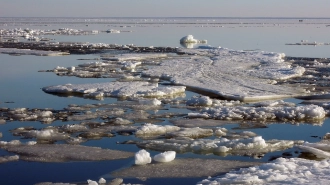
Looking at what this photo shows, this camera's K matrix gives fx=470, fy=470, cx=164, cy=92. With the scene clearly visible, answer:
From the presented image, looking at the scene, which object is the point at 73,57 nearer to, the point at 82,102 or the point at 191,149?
the point at 82,102

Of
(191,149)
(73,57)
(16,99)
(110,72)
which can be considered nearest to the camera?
(191,149)

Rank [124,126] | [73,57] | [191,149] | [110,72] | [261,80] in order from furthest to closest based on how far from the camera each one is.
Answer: [73,57], [110,72], [261,80], [124,126], [191,149]

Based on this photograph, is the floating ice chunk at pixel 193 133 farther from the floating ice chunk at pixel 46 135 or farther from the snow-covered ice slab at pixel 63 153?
the floating ice chunk at pixel 46 135

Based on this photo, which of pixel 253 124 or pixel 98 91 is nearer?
pixel 253 124

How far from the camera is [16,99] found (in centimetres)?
981

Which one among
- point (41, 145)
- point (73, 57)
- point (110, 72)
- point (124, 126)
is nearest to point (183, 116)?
point (124, 126)

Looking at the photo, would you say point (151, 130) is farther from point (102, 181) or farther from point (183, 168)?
point (102, 181)

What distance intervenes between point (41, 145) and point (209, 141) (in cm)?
230

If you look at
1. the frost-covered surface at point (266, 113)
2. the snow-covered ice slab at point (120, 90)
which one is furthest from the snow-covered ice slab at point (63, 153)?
the snow-covered ice slab at point (120, 90)

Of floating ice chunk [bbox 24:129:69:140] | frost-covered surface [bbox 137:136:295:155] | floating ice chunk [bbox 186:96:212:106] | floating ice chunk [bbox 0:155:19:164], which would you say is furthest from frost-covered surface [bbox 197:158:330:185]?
floating ice chunk [bbox 186:96:212:106]

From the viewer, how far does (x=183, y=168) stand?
5453 mm

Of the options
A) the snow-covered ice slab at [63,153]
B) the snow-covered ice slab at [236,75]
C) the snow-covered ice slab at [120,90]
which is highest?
the snow-covered ice slab at [236,75]

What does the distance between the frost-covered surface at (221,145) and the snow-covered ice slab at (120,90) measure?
11.6 feet

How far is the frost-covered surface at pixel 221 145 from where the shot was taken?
6180 mm
